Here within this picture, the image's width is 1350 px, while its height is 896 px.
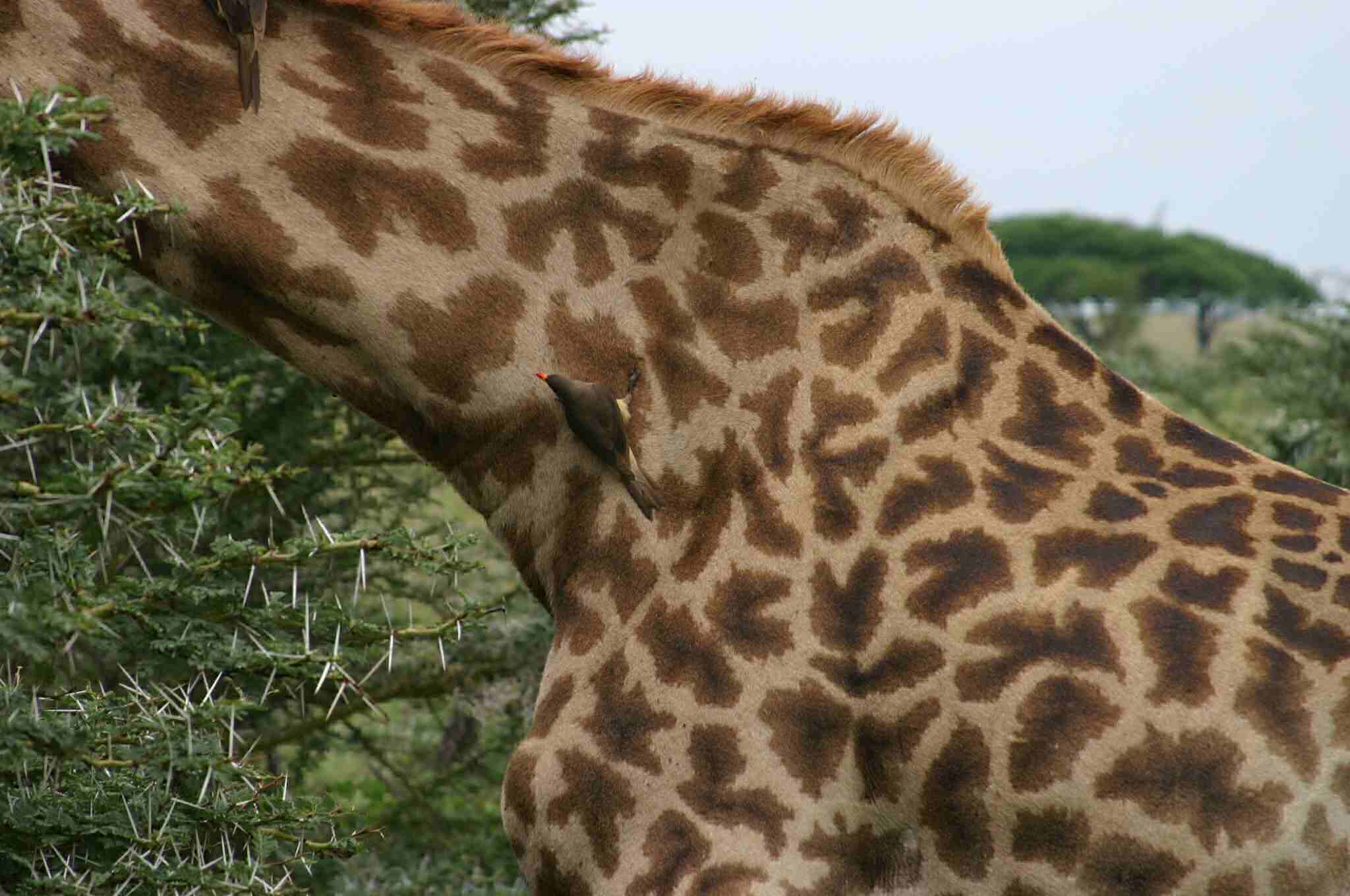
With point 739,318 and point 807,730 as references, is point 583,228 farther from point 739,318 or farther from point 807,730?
point 807,730

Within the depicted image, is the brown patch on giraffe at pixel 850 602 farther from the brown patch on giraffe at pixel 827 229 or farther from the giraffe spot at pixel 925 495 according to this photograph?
the brown patch on giraffe at pixel 827 229

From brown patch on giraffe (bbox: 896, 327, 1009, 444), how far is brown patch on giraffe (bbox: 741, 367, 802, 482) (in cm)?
23

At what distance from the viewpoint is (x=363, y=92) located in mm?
3203

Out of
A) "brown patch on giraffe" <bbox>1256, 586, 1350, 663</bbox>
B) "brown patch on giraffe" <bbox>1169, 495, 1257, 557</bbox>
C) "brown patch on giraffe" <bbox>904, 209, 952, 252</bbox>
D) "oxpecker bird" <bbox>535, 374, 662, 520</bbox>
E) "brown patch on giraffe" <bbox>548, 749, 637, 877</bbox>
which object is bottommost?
"brown patch on giraffe" <bbox>548, 749, 637, 877</bbox>

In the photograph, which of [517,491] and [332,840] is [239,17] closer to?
[517,491]

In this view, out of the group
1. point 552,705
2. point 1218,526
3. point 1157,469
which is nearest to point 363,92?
point 552,705

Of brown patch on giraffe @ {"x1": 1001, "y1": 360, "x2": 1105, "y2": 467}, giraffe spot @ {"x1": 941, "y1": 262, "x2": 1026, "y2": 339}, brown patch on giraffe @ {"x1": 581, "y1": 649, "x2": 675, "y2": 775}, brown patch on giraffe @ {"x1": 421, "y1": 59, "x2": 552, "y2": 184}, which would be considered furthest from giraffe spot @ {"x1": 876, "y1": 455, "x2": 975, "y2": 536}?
brown patch on giraffe @ {"x1": 421, "y1": 59, "x2": 552, "y2": 184}

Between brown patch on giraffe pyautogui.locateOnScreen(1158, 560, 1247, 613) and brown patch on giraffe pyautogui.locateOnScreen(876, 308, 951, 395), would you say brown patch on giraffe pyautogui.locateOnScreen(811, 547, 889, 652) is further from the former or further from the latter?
brown patch on giraffe pyautogui.locateOnScreen(1158, 560, 1247, 613)

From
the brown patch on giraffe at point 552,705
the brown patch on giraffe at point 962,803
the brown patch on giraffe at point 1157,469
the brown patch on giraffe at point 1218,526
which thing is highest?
the brown patch on giraffe at point 1157,469

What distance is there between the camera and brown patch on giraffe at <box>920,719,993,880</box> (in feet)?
9.36

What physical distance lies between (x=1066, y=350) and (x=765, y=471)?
73 centimetres

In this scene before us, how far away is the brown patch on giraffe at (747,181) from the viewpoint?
3234 millimetres

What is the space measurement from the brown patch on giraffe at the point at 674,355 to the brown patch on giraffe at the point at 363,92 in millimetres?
587

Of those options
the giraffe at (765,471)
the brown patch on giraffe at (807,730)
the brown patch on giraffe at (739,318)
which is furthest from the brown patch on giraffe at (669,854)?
the brown patch on giraffe at (739,318)
